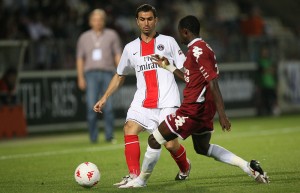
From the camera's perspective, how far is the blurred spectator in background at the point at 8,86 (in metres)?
19.0

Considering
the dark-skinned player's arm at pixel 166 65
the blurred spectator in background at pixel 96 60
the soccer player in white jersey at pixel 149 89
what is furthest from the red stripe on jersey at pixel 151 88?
the blurred spectator in background at pixel 96 60

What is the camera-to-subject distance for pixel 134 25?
85.0 ft

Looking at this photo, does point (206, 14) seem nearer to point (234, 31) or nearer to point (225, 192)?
point (234, 31)

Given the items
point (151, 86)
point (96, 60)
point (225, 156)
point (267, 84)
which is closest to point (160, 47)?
point (151, 86)

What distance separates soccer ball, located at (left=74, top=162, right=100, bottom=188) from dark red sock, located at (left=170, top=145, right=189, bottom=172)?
109 centimetres

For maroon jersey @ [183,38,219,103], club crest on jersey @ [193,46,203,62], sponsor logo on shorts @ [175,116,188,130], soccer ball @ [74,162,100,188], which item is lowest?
soccer ball @ [74,162,100,188]

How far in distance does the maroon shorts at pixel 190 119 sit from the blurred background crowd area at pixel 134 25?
34.7 ft

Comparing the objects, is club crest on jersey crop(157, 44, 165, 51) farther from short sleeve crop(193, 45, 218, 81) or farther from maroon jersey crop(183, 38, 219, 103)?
short sleeve crop(193, 45, 218, 81)

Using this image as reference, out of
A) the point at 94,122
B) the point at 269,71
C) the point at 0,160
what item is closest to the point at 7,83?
the point at 94,122

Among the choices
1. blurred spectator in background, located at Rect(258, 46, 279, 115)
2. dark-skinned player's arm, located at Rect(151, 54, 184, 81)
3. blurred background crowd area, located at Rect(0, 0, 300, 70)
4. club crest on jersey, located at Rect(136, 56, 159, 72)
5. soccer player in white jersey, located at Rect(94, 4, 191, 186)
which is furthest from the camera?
blurred spectator in background, located at Rect(258, 46, 279, 115)

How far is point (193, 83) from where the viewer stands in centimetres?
962

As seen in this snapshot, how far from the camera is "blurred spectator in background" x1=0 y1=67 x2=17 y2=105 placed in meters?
19.0

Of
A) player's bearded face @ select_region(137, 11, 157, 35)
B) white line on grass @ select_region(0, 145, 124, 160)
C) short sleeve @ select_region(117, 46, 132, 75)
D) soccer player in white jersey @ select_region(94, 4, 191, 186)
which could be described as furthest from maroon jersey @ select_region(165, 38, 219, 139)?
white line on grass @ select_region(0, 145, 124, 160)

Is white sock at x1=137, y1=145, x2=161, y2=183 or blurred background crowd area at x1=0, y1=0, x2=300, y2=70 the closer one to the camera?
white sock at x1=137, y1=145, x2=161, y2=183
